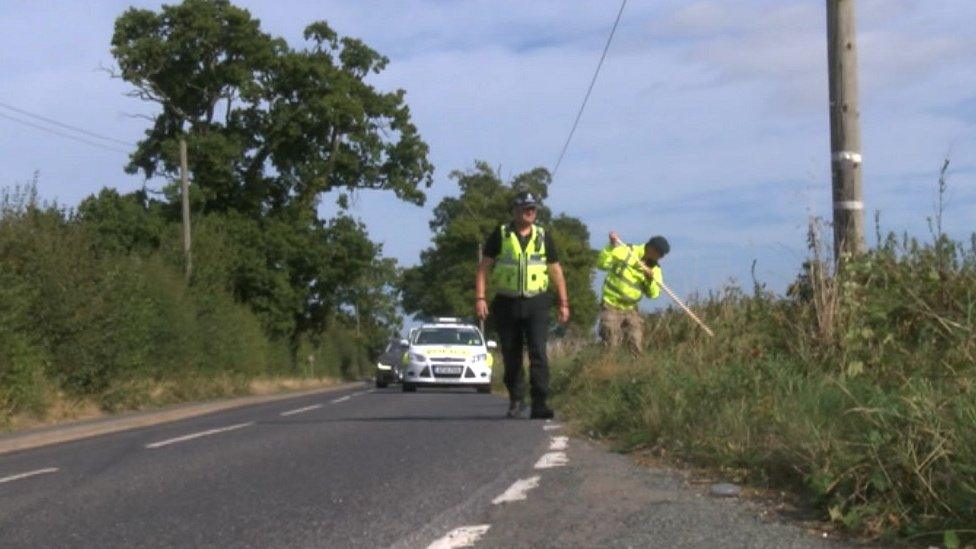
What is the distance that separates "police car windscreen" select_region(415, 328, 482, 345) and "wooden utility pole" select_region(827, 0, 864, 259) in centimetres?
1866

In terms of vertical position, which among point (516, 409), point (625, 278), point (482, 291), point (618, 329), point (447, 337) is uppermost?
point (625, 278)

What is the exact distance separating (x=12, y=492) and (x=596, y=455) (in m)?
3.72

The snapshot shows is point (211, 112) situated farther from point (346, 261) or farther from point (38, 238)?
point (38, 238)

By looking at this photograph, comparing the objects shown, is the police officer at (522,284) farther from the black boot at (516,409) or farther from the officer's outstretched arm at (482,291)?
the black boot at (516,409)

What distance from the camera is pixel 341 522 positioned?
7000 millimetres

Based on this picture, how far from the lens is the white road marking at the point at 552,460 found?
8773 millimetres

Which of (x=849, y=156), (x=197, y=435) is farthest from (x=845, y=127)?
(x=197, y=435)

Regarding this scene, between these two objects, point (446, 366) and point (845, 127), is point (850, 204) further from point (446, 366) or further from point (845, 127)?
point (446, 366)

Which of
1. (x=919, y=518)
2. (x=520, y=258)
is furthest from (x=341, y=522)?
(x=520, y=258)

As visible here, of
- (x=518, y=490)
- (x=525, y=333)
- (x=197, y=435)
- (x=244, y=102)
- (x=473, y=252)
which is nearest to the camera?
(x=518, y=490)

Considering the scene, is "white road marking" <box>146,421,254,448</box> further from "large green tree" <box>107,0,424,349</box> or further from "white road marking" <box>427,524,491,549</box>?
"large green tree" <box>107,0,424,349</box>

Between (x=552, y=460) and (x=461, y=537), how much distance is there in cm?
276

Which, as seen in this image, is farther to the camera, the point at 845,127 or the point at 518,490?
the point at 845,127

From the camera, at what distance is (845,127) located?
1074 centimetres
